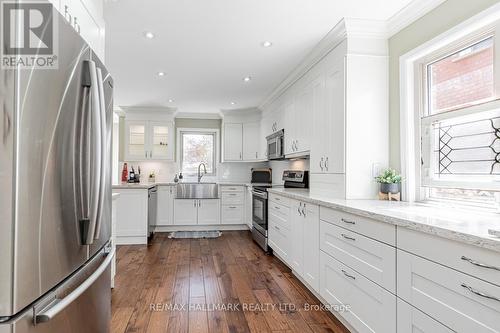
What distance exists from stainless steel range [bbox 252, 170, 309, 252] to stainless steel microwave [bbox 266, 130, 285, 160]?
0.32 metres

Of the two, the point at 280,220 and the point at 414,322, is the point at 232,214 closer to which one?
the point at 280,220

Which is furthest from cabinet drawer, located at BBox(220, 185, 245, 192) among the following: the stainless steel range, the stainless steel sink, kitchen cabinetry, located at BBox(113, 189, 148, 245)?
kitchen cabinetry, located at BBox(113, 189, 148, 245)

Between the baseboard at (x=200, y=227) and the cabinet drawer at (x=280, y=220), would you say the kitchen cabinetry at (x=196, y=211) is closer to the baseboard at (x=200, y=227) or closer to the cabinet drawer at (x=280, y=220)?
the baseboard at (x=200, y=227)

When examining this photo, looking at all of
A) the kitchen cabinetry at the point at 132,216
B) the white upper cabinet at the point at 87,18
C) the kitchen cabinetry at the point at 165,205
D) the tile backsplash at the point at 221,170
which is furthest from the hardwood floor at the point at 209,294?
the tile backsplash at the point at 221,170

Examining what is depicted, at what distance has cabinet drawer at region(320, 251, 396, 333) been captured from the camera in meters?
1.61

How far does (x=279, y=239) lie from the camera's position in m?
3.62

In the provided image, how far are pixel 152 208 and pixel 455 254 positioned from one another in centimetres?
462

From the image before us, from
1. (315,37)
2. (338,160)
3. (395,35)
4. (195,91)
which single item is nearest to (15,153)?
(338,160)

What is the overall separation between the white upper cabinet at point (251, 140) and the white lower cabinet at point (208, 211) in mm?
1130

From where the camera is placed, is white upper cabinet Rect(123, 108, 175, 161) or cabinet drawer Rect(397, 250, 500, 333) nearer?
cabinet drawer Rect(397, 250, 500, 333)

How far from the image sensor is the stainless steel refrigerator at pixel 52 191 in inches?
32.7

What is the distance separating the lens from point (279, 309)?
2406 mm

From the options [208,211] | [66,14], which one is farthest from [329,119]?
[208,211]

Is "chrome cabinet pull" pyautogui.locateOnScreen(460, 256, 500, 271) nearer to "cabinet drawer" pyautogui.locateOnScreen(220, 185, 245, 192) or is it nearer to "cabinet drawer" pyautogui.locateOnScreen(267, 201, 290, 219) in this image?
"cabinet drawer" pyautogui.locateOnScreen(267, 201, 290, 219)
